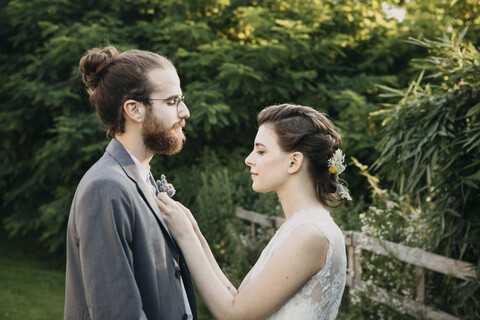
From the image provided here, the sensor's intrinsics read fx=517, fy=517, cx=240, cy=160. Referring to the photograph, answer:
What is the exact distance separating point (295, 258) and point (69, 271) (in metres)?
0.92

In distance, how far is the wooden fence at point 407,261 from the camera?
426cm

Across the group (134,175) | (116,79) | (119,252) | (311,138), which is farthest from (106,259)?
(311,138)

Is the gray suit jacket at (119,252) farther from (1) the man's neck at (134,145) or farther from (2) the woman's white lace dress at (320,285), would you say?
(2) the woman's white lace dress at (320,285)

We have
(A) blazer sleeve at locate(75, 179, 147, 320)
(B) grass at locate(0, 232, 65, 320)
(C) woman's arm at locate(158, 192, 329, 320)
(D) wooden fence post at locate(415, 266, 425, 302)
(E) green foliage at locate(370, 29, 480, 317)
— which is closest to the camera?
(A) blazer sleeve at locate(75, 179, 147, 320)

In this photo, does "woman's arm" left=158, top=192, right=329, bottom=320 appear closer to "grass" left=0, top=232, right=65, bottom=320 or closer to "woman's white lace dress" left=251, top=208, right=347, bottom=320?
"woman's white lace dress" left=251, top=208, right=347, bottom=320

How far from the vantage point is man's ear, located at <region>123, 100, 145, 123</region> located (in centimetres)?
227

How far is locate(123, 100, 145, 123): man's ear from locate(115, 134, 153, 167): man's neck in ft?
0.31

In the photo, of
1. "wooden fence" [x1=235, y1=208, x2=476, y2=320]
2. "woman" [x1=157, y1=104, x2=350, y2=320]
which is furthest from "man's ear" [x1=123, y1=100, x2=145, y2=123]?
"wooden fence" [x1=235, y1=208, x2=476, y2=320]

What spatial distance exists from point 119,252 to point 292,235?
28.3 inches

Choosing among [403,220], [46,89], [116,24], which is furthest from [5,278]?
[403,220]

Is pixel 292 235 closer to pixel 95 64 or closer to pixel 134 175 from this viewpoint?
pixel 134 175

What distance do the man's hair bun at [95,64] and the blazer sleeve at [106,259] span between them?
0.62 metres

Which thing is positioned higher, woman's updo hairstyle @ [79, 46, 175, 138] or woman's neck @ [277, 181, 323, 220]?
woman's updo hairstyle @ [79, 46, 175, 138]

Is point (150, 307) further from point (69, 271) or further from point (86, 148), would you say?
point (86, 148)
